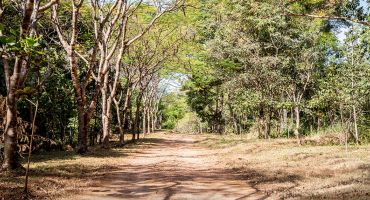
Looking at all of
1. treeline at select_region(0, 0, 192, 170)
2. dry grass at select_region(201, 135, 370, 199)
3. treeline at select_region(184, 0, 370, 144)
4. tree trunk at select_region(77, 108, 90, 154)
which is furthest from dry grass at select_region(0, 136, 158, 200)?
treeline at select_region(184, 0, 370, 144)

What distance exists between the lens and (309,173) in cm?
1365

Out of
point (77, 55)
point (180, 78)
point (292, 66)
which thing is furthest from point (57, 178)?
point (180, 78)

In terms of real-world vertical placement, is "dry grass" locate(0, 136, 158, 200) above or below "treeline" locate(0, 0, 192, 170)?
below

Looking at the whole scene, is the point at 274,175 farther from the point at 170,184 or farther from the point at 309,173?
the point at 170,184

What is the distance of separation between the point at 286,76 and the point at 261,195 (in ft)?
68.1

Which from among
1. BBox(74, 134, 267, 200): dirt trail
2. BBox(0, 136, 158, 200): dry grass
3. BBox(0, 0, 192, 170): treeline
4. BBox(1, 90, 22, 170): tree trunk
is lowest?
BBox(74, 134, 267, 200): dirt trail

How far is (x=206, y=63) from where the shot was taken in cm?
4200

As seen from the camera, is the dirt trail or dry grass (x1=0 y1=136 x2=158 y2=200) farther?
the dirt trail

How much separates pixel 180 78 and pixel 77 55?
24987 millimetres

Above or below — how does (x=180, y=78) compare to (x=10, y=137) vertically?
above

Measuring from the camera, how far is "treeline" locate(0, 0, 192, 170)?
1305 centimetres

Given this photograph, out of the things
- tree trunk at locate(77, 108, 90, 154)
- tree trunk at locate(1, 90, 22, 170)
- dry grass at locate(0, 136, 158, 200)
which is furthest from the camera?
tree trunk at locate(77, 108, 90, 154)

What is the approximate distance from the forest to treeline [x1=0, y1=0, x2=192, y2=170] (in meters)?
0.10

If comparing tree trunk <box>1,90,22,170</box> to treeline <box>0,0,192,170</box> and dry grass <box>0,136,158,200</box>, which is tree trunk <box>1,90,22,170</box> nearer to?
treeline <box>0,0,192,170</box>
